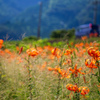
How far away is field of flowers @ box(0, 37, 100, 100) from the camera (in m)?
1.47

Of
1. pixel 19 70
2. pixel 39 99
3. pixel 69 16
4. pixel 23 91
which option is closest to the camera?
pixel 39 99

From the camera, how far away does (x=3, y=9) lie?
50.0 metres

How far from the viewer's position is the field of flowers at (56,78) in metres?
1.47

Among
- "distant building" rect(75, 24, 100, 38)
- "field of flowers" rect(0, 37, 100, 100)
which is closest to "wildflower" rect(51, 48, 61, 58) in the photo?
"field of flowers" rect(0, 37, 100, 100)

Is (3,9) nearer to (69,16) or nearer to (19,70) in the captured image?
(69,16)

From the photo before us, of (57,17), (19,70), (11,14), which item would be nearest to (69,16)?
(57,17)

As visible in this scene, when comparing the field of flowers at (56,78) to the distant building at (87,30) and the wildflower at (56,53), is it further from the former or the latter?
→ the distant building at (87,30)

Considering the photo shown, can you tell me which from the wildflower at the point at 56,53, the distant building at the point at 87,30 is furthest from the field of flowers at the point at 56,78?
the distant building at the point at 87,30

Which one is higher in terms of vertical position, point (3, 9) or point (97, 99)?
point (3, 9)

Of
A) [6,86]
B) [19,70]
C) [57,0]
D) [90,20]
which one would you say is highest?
[57,0]

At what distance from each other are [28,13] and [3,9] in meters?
12.1

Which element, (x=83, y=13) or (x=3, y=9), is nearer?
(x=3, y=9)

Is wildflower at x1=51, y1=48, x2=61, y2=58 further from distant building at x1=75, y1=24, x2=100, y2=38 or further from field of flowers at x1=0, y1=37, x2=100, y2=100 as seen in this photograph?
distant building at x1=75, y1=24, x2=100, y2=38

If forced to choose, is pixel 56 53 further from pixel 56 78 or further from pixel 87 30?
pixel 87 30
